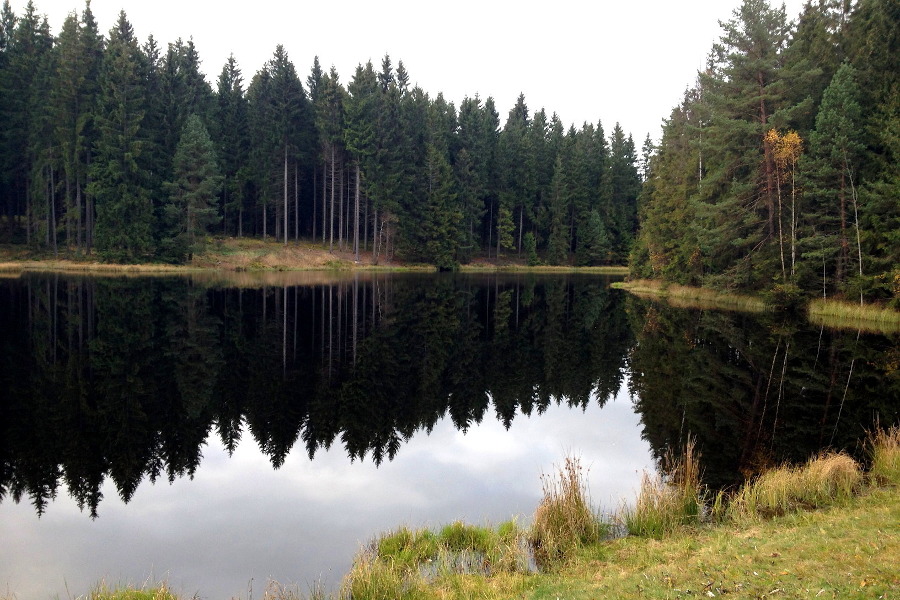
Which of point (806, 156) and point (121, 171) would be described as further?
point (121, 171)

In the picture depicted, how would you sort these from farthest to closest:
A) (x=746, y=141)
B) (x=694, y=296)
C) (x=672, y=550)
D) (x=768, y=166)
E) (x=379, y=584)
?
(x=694, y=296), (x=746, y=141), (x=768, y=166), (x=672, y=550), (x=379, y=584)

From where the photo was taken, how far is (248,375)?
56.5 feet

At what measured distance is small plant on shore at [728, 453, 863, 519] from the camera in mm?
8094

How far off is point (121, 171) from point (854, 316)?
5408 cm

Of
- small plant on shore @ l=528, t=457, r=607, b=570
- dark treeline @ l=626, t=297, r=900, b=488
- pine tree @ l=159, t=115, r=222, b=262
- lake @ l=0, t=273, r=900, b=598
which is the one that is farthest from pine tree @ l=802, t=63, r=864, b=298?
pine tree @ l=159, t=115, r=222, b=262

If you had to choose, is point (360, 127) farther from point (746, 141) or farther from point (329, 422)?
point (329, 422)

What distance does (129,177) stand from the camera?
5322cm

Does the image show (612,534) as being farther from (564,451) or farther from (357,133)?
(357,133)

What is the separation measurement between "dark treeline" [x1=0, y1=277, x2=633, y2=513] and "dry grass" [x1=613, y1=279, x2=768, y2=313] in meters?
8.07

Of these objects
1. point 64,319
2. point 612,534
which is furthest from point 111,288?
point 612,534

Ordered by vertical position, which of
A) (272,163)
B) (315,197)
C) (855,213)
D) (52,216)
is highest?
(272,163)

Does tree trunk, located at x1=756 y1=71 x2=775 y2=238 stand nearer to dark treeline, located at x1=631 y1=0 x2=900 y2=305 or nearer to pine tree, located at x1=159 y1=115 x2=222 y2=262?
dark treeline, located at x1=631 y1=0 x2=900 y2=305

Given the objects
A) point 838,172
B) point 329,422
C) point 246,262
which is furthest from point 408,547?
point 246,262

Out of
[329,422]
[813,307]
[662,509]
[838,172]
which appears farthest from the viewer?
[813,307]
